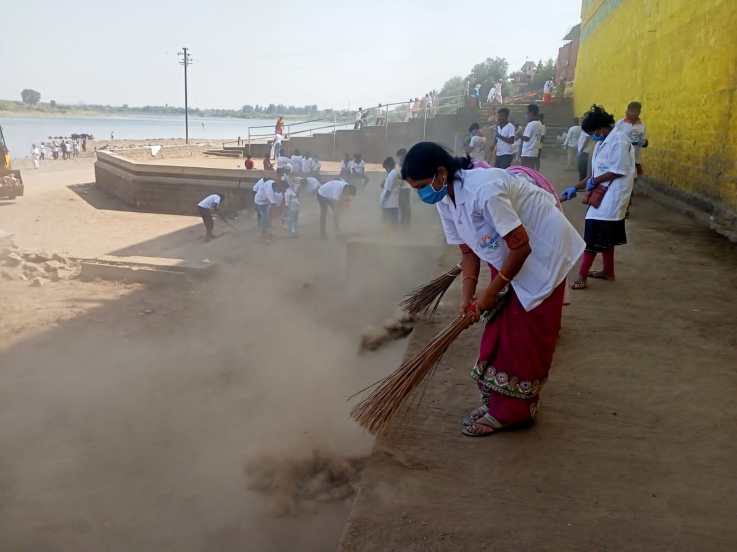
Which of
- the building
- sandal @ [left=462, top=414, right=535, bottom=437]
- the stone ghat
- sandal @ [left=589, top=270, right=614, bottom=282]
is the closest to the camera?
sandal @ [left=462, top=414, right=535, bottom=437]

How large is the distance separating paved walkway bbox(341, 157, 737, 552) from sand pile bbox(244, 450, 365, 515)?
550mm

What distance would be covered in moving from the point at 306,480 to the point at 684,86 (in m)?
7.93

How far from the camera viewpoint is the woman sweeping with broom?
7.64ft

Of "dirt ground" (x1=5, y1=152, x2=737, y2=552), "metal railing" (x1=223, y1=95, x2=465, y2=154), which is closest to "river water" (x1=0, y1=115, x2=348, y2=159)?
"metal railing" (x1=223, y1=95, x2=465, y2=154)

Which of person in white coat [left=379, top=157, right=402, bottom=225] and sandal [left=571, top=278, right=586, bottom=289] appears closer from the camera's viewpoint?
sandal [left=571, top=278, right=586, bottom=289]

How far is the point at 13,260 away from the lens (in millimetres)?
9352

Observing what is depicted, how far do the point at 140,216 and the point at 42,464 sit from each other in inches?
553

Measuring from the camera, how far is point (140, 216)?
55.4 ft

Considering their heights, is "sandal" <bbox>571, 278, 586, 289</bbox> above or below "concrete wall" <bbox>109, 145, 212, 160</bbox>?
below

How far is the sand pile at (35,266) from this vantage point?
8.94 metres

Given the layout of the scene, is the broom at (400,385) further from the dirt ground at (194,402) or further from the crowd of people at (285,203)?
the crowd of people at (285,203)

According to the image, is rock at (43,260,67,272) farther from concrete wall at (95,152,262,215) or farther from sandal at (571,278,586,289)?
sandal at (571,278,586,289)

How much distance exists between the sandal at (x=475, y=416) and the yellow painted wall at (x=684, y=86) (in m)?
5.16

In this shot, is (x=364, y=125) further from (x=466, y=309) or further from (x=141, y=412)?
(x=466, y=309)
